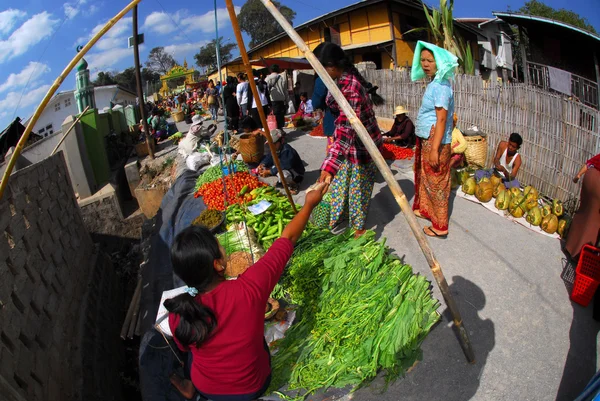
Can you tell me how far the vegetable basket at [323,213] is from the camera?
13.6 ft

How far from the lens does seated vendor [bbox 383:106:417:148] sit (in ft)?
25.4

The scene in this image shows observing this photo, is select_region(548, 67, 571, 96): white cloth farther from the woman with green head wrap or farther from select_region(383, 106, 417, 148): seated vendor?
the woman with green head wrap

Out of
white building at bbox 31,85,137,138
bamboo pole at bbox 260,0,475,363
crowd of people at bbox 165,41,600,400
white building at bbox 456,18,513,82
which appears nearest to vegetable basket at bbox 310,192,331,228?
crowd of people at bbox 165,41,600,400

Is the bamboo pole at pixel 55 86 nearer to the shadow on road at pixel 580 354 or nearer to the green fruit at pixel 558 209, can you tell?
the shadow on road at pixel 580 354

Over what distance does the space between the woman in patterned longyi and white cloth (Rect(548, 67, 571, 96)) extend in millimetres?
6010

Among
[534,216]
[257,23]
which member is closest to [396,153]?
[534,216]

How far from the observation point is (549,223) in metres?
4.20

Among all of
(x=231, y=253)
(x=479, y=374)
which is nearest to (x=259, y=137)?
(x=231, y=253)

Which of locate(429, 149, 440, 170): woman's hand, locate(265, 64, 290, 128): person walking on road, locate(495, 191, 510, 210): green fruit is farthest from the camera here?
locate(265, 64, 290, 128): person walking on road

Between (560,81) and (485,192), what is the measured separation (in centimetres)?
466

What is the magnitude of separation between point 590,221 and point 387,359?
236 centimetres

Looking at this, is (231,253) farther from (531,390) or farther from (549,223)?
(549,223)

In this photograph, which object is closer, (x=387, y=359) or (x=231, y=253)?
(x=387, y=359)

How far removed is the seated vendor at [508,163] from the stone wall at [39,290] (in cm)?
567
